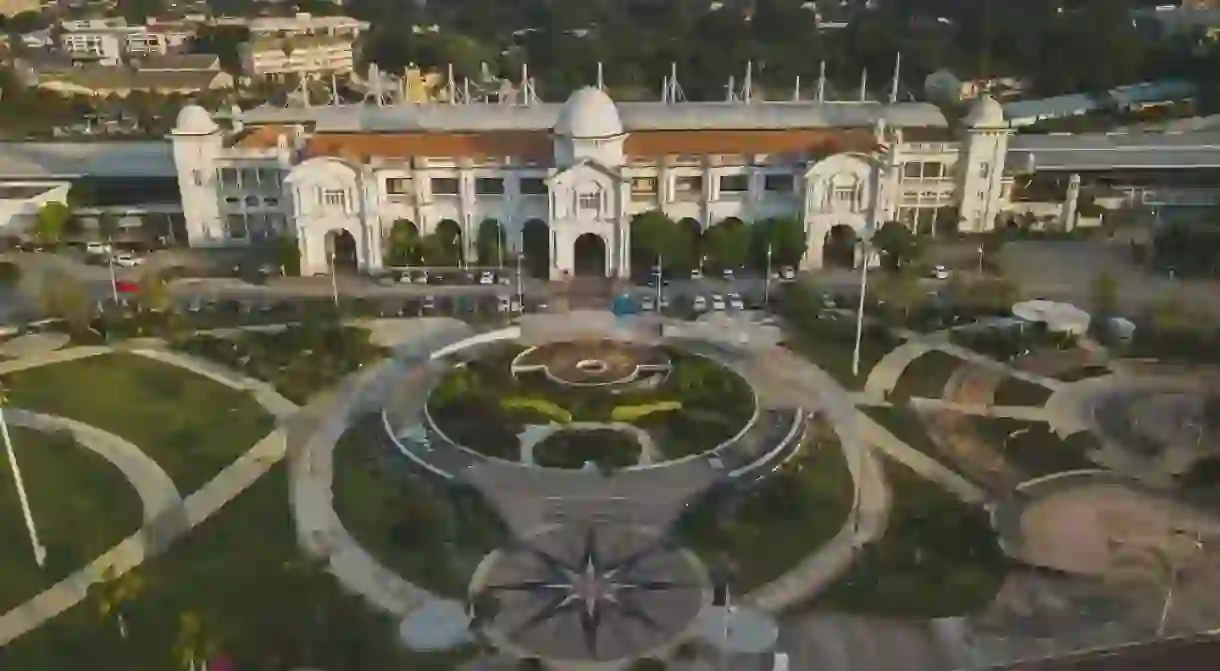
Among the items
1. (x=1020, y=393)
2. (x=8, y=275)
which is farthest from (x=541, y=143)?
(x=1020, y=393)

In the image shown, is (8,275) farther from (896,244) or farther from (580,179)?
(896,244)

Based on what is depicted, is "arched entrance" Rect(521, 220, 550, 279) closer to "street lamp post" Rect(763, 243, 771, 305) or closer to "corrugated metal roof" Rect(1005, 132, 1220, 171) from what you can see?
"street lamp post" Rect(763, 243, 771, 305)

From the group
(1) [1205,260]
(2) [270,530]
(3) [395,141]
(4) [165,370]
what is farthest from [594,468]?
(1) [1205,260]

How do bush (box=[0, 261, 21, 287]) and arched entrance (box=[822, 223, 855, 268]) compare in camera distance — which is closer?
bush (box=[0, 261, 21, 287])

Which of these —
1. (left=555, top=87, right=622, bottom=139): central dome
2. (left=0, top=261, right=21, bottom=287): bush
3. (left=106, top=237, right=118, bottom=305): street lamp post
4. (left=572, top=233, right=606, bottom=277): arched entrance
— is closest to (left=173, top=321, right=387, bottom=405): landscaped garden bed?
(left=106, top=237, right=118, bottom=305): street lamp post

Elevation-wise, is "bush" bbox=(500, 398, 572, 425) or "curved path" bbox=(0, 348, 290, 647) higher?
"bush" bbox=(500, 398, 572, 425)

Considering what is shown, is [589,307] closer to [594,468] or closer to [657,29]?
[594,468]
